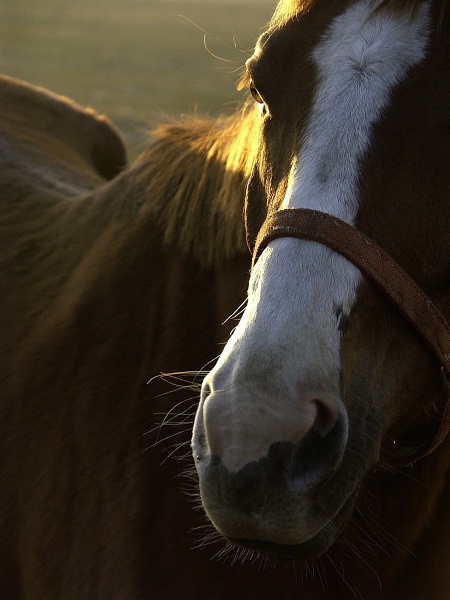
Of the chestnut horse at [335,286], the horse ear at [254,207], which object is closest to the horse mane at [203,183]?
the horse ear at [254,207]

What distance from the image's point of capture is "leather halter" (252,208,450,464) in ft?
5.56

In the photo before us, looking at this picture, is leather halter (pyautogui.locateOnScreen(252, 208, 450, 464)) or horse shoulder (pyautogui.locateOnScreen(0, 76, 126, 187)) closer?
leather halter (pyautogui.locateOnScreen(252, 208, 450, 464))

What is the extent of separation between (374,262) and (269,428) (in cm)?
42

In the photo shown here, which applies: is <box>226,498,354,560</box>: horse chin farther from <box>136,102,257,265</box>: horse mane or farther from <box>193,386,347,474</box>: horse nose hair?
<box>136,102,257,265</box>: horse mane

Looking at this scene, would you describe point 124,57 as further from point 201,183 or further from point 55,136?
point 201,183

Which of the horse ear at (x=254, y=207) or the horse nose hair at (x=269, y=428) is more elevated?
the horse ear at (x=254, y=207)

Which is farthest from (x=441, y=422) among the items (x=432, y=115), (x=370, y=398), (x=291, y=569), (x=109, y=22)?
(x=109, y=22)

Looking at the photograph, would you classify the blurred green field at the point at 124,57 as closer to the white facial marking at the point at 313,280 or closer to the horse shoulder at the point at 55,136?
the horse shoulder at the point at 55,136

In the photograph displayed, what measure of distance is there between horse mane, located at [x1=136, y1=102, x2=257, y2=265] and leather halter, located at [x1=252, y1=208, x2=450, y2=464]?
535mm

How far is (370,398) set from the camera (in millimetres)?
1762

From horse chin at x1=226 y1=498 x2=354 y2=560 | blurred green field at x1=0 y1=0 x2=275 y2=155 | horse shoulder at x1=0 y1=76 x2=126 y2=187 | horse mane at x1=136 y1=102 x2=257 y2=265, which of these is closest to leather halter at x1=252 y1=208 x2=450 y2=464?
horse chin at x1=226 y1=498 x2=354 y2=560

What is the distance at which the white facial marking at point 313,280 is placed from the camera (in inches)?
62.4

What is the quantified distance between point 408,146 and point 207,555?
3.89 ft

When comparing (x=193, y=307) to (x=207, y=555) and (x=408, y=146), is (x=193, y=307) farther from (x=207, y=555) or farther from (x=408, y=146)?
(x=408, y=146)
